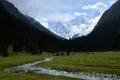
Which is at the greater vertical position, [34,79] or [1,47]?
[1,47]

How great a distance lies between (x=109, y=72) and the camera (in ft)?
228

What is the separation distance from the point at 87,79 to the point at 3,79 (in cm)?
1768

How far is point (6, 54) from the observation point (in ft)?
534

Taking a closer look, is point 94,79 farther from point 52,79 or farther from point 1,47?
point 1,47

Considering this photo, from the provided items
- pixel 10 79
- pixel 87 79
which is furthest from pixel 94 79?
pixel 10 79

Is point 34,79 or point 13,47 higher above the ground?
point 13,47

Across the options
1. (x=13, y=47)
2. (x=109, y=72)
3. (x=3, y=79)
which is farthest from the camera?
(x=13, y=47)

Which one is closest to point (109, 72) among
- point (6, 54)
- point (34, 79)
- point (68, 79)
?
point (68, 79)

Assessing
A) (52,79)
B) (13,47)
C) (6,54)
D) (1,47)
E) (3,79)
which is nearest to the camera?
(3,79)

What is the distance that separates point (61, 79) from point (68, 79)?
1.67 metres

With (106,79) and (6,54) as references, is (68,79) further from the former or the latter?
(6,54)

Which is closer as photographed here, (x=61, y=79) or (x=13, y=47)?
(x=61, y=79)

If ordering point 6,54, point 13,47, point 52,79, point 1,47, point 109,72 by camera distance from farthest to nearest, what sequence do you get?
point 13,47 → point 1,47 → point 6,54 → point 109,72 → point 52,79

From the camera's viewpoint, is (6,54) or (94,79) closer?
(94,79)
